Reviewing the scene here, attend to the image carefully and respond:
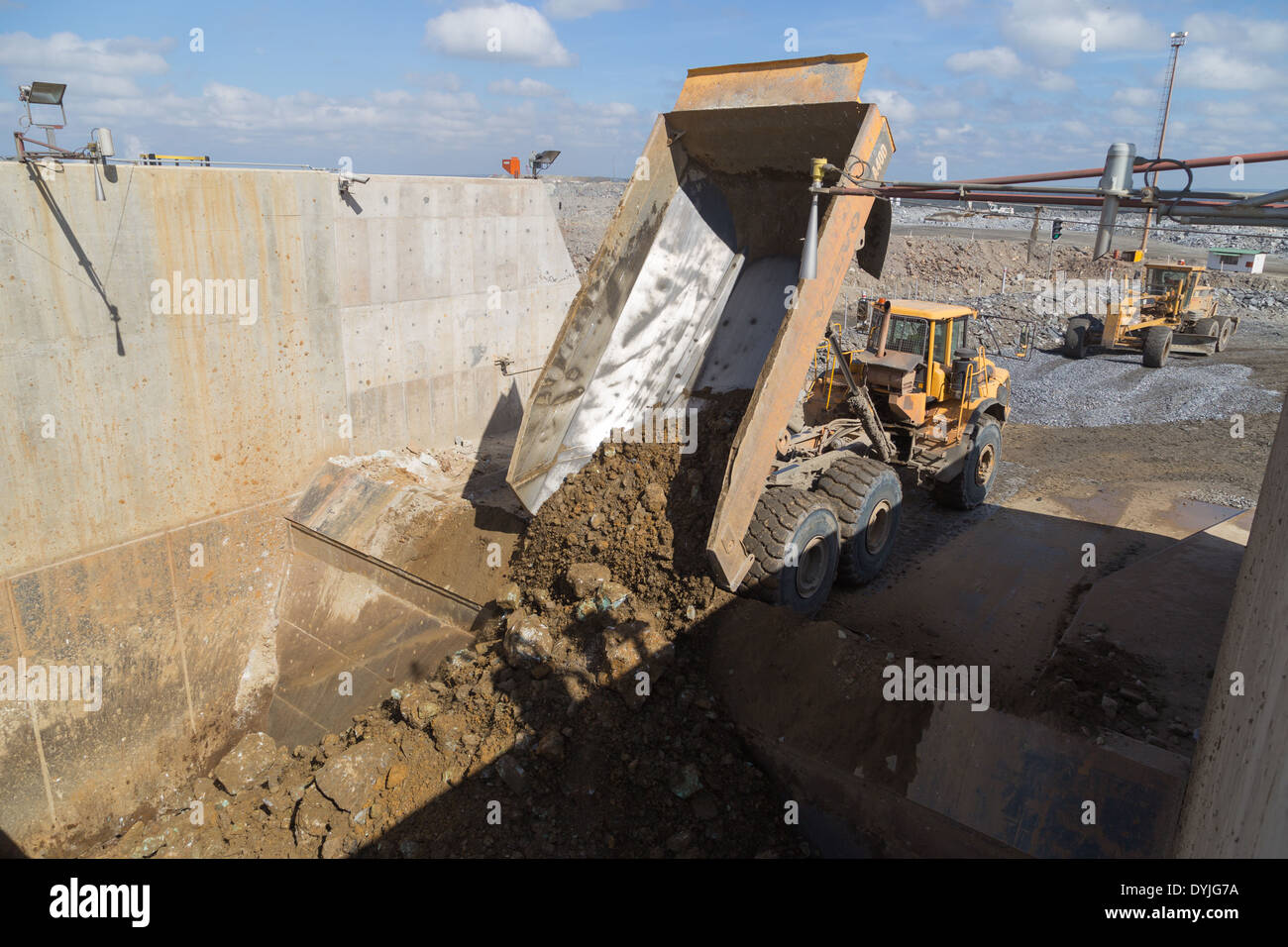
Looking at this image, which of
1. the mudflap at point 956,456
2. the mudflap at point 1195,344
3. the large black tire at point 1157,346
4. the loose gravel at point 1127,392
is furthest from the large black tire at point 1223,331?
the mudflap at point 956,456

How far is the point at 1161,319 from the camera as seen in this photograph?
59.4ft

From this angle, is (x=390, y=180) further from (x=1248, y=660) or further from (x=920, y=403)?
(x=1248, y=660)

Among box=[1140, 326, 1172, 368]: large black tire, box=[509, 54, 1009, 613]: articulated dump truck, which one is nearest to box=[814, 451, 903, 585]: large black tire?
box=[509, 54, 1009, 613]: articulated dump truck

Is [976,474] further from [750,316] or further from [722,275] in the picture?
[722,275]

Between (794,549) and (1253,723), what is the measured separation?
3.29m

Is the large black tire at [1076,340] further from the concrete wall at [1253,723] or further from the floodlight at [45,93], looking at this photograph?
the floodlight at [45,93]

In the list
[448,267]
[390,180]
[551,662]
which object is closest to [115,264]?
[390,180]

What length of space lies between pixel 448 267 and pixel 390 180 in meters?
1.27

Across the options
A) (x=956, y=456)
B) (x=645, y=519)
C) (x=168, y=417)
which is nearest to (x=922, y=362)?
(x=956, y=456)

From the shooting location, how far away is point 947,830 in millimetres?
4426

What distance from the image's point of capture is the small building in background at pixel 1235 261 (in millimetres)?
25461

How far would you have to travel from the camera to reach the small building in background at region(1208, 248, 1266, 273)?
25.5m

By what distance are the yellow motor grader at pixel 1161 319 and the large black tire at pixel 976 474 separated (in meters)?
10.2

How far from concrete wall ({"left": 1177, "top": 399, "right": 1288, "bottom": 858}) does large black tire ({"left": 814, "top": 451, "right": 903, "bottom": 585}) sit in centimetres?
279
